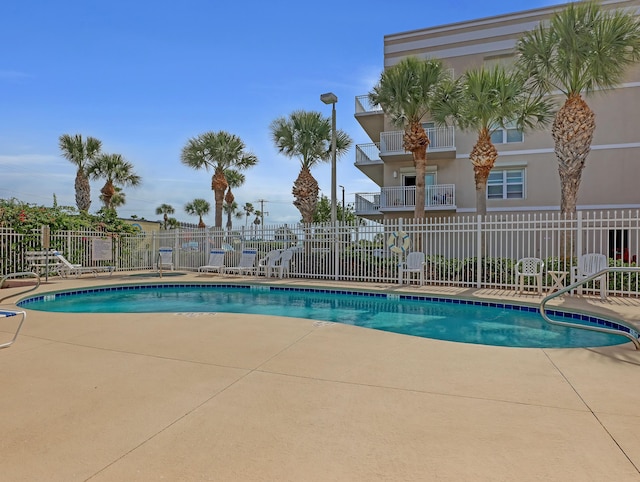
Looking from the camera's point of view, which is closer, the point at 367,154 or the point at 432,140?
the point at 432,140

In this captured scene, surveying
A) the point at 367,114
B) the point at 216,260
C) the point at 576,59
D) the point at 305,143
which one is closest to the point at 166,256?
the point at 216,260

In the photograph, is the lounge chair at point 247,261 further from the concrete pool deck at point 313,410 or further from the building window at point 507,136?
the building window at point 507,136

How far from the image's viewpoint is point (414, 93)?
13984 mm

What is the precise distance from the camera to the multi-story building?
56.6ft

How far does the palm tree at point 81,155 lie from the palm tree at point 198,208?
3530cm

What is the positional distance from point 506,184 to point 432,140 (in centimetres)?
418

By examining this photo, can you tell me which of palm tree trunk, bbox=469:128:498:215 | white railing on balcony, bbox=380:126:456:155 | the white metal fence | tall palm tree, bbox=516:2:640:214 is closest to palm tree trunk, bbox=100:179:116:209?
the white metal fence

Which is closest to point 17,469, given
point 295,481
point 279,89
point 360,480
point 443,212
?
point 295,481

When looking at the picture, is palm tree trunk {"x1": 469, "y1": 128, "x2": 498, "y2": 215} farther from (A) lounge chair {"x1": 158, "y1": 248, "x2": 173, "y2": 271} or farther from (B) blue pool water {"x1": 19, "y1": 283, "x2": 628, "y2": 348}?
(A) lounge chair {"x1": 158, "y1": 248, "x2": 173, "y2": 271}

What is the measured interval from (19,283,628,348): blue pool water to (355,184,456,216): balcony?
9191mm

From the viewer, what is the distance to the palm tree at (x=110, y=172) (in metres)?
24.8

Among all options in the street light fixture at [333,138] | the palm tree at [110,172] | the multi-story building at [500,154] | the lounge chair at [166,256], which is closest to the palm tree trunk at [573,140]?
the multi-story building at [500,154]

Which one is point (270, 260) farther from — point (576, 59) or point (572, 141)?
point (576, 59)

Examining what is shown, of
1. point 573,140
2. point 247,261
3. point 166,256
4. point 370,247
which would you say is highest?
point 573,140
